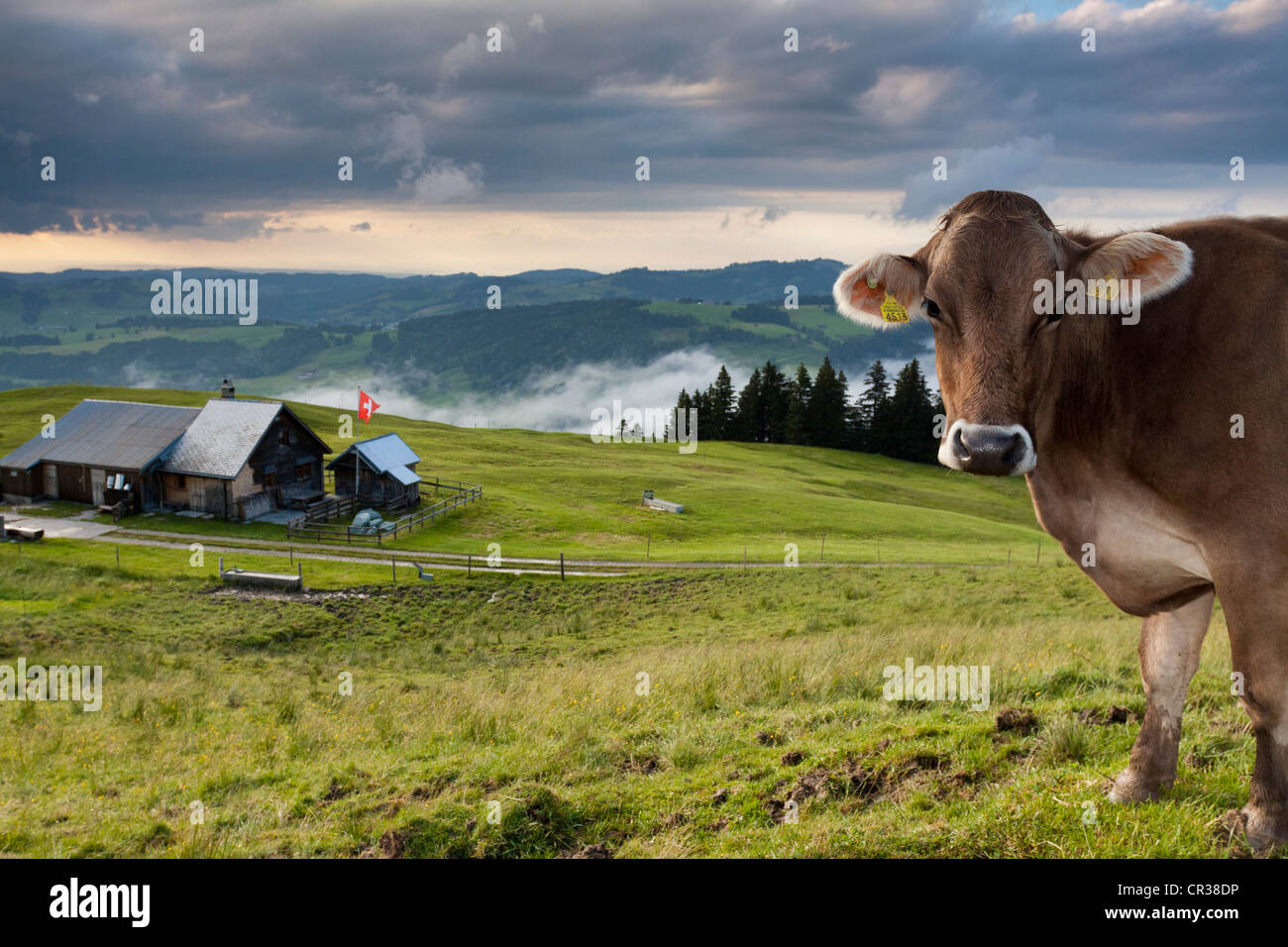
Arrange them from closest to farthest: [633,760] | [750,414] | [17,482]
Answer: [633,760]
[17,482]
[750,414]

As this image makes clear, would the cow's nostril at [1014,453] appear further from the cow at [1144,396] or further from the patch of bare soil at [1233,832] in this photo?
the patch of bare soil at [1233,832]

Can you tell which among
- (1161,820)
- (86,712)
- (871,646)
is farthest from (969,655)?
(86,712)

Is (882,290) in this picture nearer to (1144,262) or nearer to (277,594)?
(1144,262)

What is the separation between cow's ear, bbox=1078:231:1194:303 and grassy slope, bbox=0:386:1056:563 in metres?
38.8

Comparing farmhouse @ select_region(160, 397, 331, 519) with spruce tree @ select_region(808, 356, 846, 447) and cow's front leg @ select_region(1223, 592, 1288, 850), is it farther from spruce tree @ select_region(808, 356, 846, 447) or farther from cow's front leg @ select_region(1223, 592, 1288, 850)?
spruce tree @ select_region(808, 356, 846, 447)

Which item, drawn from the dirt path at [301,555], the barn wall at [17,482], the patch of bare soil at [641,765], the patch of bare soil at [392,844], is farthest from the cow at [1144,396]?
the barn wall at [17,482]

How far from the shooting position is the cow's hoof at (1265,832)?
5160 mm

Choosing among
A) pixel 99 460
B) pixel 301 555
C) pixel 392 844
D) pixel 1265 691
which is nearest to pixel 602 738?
pixel 392 844

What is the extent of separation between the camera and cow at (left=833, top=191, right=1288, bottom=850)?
15.8 feet

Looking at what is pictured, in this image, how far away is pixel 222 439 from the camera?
53.1 meters

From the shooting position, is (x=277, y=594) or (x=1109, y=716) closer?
(x=1109, y=716)

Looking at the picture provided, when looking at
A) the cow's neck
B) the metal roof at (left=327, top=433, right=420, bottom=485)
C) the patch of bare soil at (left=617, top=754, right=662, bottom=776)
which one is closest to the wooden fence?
the metal roof at (left=327, top=433, right=420, bottom=485)

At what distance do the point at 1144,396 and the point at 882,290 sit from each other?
71.4 inches
